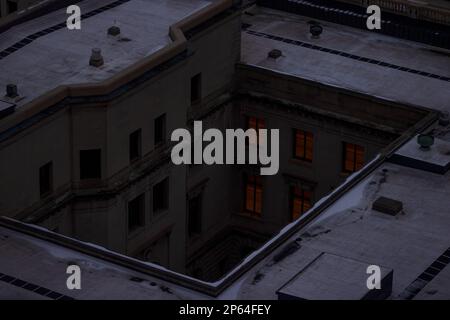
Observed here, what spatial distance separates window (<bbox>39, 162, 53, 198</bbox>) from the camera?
110688 millimetres

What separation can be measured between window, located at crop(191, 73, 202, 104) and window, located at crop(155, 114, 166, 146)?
18.1 ft

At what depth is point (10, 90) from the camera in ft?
360

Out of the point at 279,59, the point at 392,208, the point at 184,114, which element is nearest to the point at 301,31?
the point at 279,59

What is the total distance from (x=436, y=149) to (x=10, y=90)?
91.7ft

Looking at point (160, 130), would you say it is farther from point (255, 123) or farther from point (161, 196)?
point (255, 123)

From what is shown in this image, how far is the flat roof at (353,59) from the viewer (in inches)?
4956

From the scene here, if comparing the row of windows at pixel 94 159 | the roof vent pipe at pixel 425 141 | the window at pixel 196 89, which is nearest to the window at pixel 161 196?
the row of windows at pixel 94 159

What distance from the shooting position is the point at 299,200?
129125 mm

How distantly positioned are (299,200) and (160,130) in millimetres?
15340

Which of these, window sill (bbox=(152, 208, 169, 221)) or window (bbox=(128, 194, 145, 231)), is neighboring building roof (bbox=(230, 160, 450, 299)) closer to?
window (bbox=(128, 194, 145, 231))

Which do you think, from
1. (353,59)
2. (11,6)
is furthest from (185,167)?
(11,6)

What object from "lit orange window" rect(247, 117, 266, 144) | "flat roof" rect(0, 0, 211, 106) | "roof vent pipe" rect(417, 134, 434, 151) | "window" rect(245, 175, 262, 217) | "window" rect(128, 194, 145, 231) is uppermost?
"flat roof" rect(0, 0, 211, 106)

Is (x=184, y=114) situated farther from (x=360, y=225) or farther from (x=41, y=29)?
(x=360, y=225)

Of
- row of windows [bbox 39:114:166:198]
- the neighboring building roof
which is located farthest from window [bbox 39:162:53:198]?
the neighboring building roof
